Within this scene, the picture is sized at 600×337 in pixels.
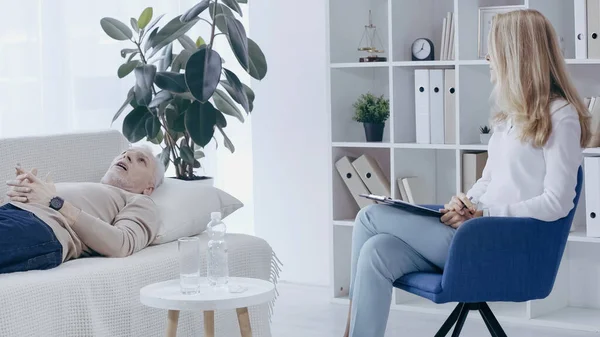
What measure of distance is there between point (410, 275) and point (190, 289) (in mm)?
716

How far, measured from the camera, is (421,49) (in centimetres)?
417

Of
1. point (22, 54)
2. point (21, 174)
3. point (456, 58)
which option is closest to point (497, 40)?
point (456, 58)

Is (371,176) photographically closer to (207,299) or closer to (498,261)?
(498,261)

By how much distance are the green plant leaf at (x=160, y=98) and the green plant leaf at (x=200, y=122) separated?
0.33 ft

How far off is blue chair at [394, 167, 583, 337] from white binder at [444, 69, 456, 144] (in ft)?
4.25

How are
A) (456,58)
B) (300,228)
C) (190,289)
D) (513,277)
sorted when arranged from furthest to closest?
(300,228)
(456,58)
(513,277)
(190,289)

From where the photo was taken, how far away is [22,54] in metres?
4.02

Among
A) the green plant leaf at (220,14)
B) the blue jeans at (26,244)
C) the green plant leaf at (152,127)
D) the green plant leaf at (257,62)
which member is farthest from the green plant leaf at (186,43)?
the blue jeans at (26,244)

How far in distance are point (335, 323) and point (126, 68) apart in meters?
1.42

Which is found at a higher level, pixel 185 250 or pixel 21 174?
pixel 21 174

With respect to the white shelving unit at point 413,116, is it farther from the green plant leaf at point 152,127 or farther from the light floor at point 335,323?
the green plant leaf at point 152,127

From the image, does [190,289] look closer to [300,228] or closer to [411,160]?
[411,160]

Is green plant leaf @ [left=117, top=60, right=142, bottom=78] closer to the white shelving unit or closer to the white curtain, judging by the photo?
the white curtain

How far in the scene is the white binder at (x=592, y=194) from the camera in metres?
3.64
